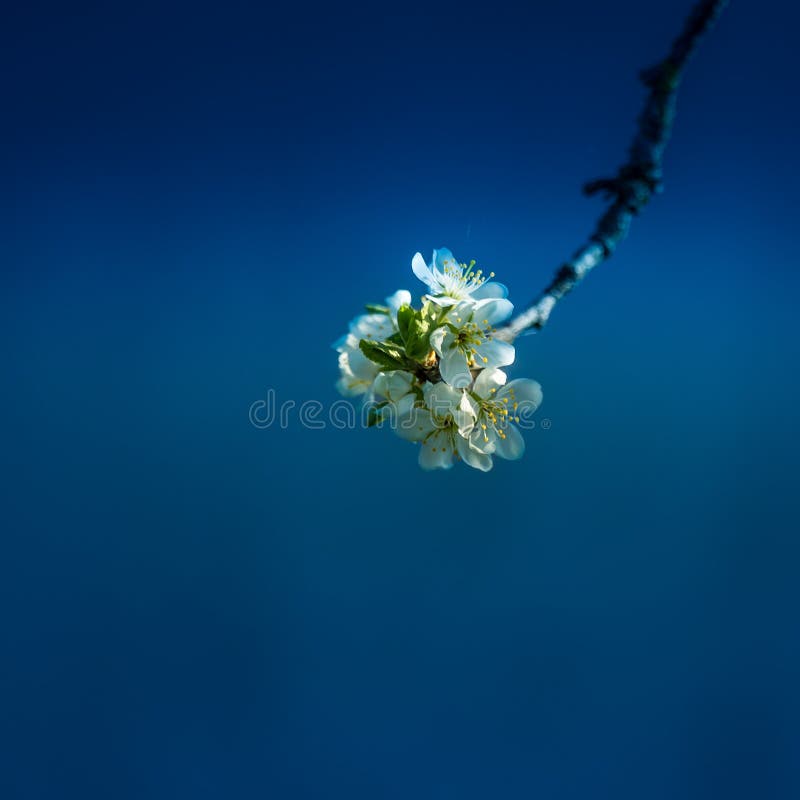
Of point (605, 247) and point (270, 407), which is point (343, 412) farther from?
point (605, 247)

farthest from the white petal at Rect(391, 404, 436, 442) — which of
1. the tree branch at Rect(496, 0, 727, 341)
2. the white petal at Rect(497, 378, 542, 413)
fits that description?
the tree branch at Rect(496, 0, 727, 341)

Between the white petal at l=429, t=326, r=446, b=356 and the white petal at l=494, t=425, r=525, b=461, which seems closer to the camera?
the white petal at l=429, t=326, r=446, b=356

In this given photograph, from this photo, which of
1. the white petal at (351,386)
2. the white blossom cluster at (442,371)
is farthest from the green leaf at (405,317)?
the white petal at (351,386)

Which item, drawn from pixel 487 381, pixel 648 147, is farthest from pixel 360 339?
pixel 648 147

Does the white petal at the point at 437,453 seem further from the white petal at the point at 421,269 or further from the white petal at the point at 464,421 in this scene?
the white petal at the point at 421,269

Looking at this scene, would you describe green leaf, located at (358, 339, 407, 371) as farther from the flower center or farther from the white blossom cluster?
the flower center

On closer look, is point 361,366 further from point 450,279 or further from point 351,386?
point 450,279

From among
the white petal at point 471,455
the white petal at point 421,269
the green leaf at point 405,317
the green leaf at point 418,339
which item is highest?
the white petal at point 421,269
